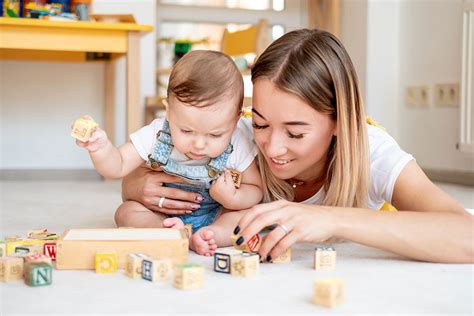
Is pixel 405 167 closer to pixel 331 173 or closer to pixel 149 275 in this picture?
pixel 331 173

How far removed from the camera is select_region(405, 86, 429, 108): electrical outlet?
365 cm

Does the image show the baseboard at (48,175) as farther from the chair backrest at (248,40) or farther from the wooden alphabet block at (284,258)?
the wooden alphabet block at (284,258)

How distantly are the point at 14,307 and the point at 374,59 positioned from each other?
322 centimetres

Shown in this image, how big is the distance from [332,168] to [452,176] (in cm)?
219

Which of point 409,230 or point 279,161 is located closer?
point 409,230

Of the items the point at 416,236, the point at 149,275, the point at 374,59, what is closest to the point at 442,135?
the point at 374,59

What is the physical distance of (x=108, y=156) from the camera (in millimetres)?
1394

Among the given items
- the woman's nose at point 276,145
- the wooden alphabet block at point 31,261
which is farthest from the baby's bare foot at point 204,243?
the wooden alphabet block at point 31,261

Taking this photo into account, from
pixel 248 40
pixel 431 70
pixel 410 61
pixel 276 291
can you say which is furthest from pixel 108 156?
pixel 410 61

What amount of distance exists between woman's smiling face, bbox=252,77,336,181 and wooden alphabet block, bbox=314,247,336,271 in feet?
0.69

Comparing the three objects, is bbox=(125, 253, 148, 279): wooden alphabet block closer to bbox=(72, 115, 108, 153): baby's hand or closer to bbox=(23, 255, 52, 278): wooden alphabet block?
bbox=(23, 255, 52, 278): wooden alphabet block

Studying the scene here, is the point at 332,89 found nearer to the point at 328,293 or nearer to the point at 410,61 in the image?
the point at 328,293

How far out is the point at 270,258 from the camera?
1.24 m

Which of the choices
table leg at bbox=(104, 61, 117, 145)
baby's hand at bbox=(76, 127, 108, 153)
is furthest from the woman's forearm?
table leg at bbox=(104, 61, 117, 145)
